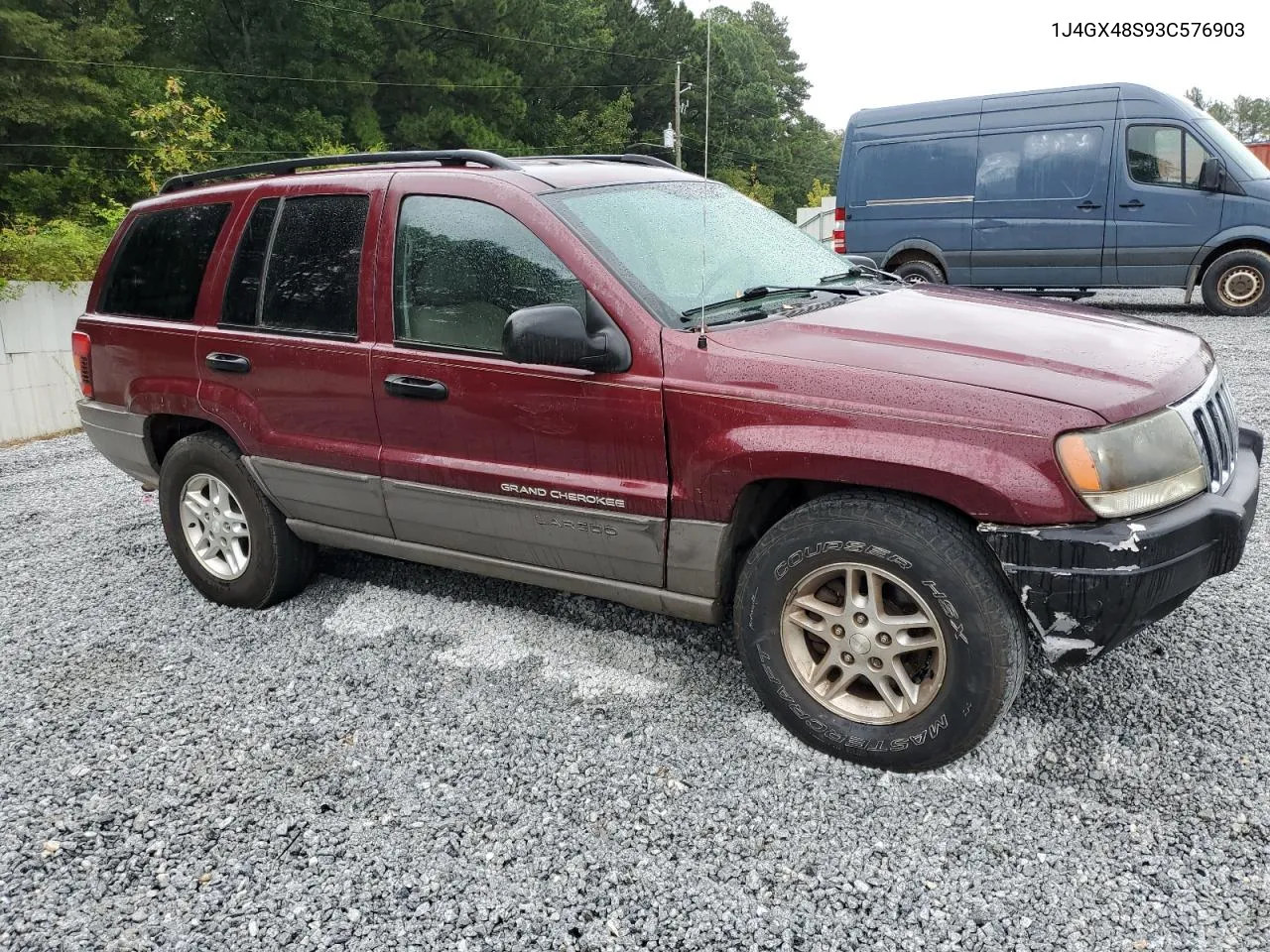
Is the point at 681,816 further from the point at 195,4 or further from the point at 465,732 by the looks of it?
the point at 195,4

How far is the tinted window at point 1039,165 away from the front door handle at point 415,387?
9582 mm

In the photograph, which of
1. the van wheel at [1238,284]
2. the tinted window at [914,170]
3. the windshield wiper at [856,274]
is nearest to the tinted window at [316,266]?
the windshield wiper at [856,274]

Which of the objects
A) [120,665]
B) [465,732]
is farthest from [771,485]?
[120,665]

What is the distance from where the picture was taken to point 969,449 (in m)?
2.53

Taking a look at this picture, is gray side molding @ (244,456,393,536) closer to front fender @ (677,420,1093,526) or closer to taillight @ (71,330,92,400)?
taillight @ (71,330,92,400)

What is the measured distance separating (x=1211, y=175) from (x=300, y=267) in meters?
Answer: 10.4

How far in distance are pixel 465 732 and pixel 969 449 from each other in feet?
6.06

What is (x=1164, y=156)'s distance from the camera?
10430mm

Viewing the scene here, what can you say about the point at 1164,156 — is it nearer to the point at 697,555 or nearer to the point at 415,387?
the point at 697,555

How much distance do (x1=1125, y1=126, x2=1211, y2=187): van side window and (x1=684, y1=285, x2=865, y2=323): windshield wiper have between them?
879 centimetres

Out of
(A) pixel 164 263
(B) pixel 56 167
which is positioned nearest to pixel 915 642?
(A) pixel 164 263

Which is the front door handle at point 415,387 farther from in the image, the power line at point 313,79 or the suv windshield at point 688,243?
the power line at point 313,79

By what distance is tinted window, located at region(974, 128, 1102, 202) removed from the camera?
10578 mm

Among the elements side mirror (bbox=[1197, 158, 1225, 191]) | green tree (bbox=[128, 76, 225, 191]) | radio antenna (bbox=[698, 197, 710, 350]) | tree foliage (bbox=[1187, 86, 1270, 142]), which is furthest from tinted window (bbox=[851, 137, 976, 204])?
tree foliage (bbox=[1187, 86, 1270, 142])
